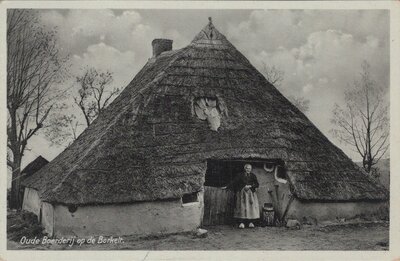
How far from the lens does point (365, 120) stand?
1611 cm

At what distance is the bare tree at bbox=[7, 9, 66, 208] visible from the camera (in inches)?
557

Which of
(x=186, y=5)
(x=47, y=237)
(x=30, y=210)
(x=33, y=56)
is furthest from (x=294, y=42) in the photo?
(x=30, y=210)

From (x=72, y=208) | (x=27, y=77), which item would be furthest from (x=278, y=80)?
(x=72, y=208)

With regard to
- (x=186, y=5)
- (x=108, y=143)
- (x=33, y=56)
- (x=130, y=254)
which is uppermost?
(x=186, y=5)

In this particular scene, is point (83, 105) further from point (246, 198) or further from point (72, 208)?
point (246, 198)

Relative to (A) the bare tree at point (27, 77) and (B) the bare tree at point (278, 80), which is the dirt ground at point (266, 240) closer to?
(A) the bare tree at point (27, 77)

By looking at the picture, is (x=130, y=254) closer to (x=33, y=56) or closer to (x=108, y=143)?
(x=108, y=143)

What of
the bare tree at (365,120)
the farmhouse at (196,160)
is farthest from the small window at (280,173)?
the bare tree at (365,120)

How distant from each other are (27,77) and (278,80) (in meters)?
7.37

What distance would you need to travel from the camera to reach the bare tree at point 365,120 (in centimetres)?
1484

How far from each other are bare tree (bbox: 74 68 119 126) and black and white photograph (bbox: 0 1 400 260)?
17cm

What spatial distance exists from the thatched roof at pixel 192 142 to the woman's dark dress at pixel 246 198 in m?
0.59

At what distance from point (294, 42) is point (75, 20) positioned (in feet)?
18.1

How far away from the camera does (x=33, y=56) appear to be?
1528 cm
